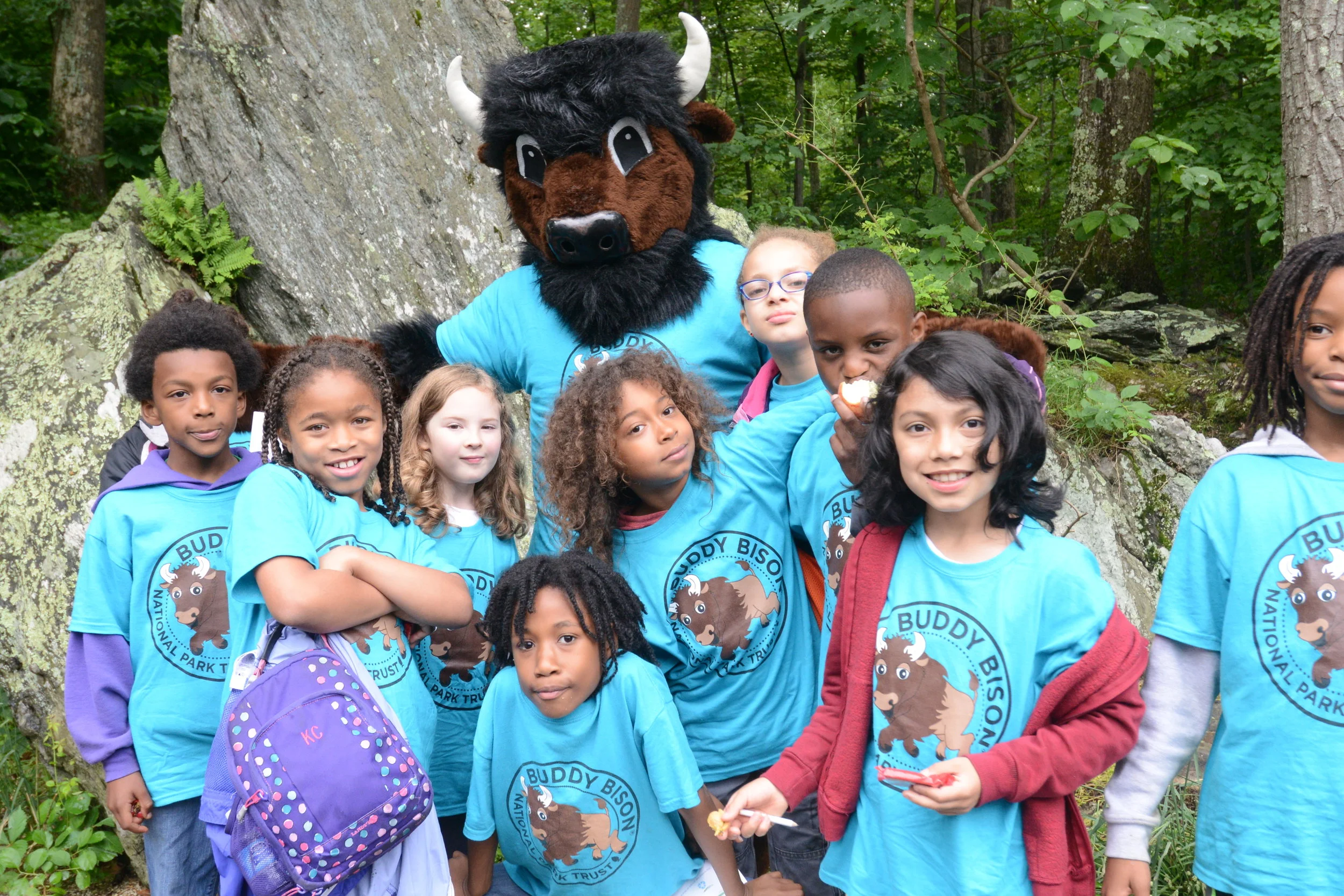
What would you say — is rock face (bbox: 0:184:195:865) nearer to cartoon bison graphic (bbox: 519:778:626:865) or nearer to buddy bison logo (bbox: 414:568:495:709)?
buddy bison logo (bbox: 414:568:495:709)

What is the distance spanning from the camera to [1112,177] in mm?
8648

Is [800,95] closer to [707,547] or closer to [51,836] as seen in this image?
[707,547]

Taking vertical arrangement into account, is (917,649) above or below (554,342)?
below

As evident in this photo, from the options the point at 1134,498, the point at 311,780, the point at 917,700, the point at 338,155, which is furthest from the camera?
the point at 1134,498

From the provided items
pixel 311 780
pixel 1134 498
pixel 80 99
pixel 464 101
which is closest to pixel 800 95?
pixel 1134 498

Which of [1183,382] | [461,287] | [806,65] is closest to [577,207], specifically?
[461,287]

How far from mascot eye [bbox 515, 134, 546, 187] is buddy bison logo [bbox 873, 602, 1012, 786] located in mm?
1947

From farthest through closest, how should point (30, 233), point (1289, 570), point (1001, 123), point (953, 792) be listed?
point (1001, 123), point (30, 233), point (1289, 570), point (953, 792)

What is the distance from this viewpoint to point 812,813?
2729mm

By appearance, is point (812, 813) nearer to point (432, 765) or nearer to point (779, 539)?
point (779, 539)

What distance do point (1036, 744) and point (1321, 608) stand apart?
1.94 feet

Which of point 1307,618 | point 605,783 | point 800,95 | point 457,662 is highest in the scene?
point 800,95

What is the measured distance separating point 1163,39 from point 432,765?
4579 mm

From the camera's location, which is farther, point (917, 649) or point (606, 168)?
point (606, 168)
